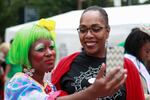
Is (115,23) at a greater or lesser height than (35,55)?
lesser

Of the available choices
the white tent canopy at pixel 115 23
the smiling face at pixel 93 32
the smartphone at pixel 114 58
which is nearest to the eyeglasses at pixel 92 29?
the smiling face at pixel 93 32

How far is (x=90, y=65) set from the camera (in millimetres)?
3057

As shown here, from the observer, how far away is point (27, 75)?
2.77m

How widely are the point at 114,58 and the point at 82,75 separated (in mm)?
803

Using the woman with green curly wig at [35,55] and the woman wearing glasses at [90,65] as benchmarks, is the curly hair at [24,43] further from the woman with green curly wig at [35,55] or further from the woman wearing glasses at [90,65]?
the woman wearing glasses at [90,65]

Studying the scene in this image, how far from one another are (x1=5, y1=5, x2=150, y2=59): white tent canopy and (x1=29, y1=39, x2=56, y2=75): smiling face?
15.7ft

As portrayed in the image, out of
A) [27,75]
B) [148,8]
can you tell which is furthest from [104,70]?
[148,8]

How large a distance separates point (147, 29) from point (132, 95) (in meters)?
1.17

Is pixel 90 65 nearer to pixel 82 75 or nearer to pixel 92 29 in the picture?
pixel 82 75

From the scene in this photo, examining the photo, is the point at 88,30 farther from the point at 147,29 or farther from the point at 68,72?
the point at 147,29

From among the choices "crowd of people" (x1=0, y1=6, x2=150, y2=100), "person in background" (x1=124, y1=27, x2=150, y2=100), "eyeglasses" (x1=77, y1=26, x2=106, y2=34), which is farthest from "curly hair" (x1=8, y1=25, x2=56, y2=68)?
"person in background" (x1=124, y1=27, x2=150, y2=100)

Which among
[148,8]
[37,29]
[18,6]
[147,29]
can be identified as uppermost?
[37,29]

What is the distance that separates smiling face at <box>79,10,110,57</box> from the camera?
9.55ft

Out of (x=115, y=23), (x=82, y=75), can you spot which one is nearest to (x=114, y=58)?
(x=82, y=75)
